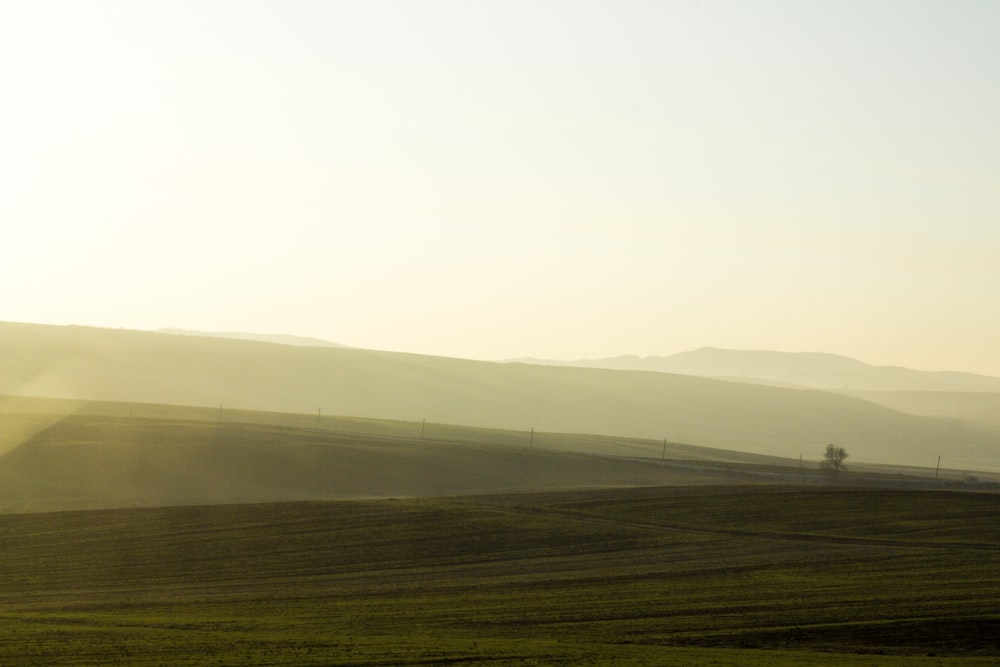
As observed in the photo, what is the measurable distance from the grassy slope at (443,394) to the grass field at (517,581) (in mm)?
66009

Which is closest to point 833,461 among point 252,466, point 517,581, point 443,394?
point 252,466

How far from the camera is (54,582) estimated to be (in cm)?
2803

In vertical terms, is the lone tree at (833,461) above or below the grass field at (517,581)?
above

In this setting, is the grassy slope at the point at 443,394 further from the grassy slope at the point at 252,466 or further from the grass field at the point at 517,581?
the grass field at the point at 517,581

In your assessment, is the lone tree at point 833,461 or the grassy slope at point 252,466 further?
the lone tree at point 833,461

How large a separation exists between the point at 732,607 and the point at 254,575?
1245 centimetres

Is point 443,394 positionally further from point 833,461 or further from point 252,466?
point 252,466

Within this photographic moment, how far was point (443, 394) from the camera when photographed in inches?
5103

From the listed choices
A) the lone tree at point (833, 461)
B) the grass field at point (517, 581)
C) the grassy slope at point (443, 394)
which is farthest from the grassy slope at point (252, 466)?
the grassy slope at point (443, 394)

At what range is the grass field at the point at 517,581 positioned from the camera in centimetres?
2016

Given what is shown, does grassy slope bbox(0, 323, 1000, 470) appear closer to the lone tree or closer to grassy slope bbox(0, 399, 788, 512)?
the lone tree

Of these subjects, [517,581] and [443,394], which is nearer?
[517,581]

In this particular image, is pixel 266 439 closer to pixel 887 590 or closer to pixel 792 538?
pixel 792 538

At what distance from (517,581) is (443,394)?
101m
